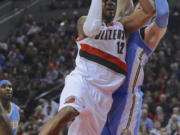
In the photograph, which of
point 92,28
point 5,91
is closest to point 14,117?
point 5,91

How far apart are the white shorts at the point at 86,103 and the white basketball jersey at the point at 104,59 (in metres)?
0.09

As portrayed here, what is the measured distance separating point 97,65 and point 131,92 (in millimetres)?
546

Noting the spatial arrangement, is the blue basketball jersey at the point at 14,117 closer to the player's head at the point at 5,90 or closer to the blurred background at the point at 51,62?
the player's head at the point at 5,90

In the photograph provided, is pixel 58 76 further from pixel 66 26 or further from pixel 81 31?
pixel 81 31

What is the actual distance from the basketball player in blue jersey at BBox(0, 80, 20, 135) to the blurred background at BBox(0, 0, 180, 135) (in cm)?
163

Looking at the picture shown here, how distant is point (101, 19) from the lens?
4336mm

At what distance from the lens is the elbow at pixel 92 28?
167 inches

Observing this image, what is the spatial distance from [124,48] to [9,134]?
209cm

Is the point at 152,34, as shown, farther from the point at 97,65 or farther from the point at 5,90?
the point at 5,90

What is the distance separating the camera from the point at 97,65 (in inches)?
171

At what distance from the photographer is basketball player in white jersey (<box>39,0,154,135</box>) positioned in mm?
4242

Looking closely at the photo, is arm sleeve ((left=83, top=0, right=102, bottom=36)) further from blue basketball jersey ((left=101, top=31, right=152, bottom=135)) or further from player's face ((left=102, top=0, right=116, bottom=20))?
blue basketball jersey ((left=101, top=31, right=152, bottom=135))

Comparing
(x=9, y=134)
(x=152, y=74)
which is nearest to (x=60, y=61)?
(x=152, y=74)

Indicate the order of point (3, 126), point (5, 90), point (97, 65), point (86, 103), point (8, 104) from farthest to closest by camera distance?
point (8, 104) → point (5, 90) → point (97, 65) → point (86, 103) → point (3, 126)
